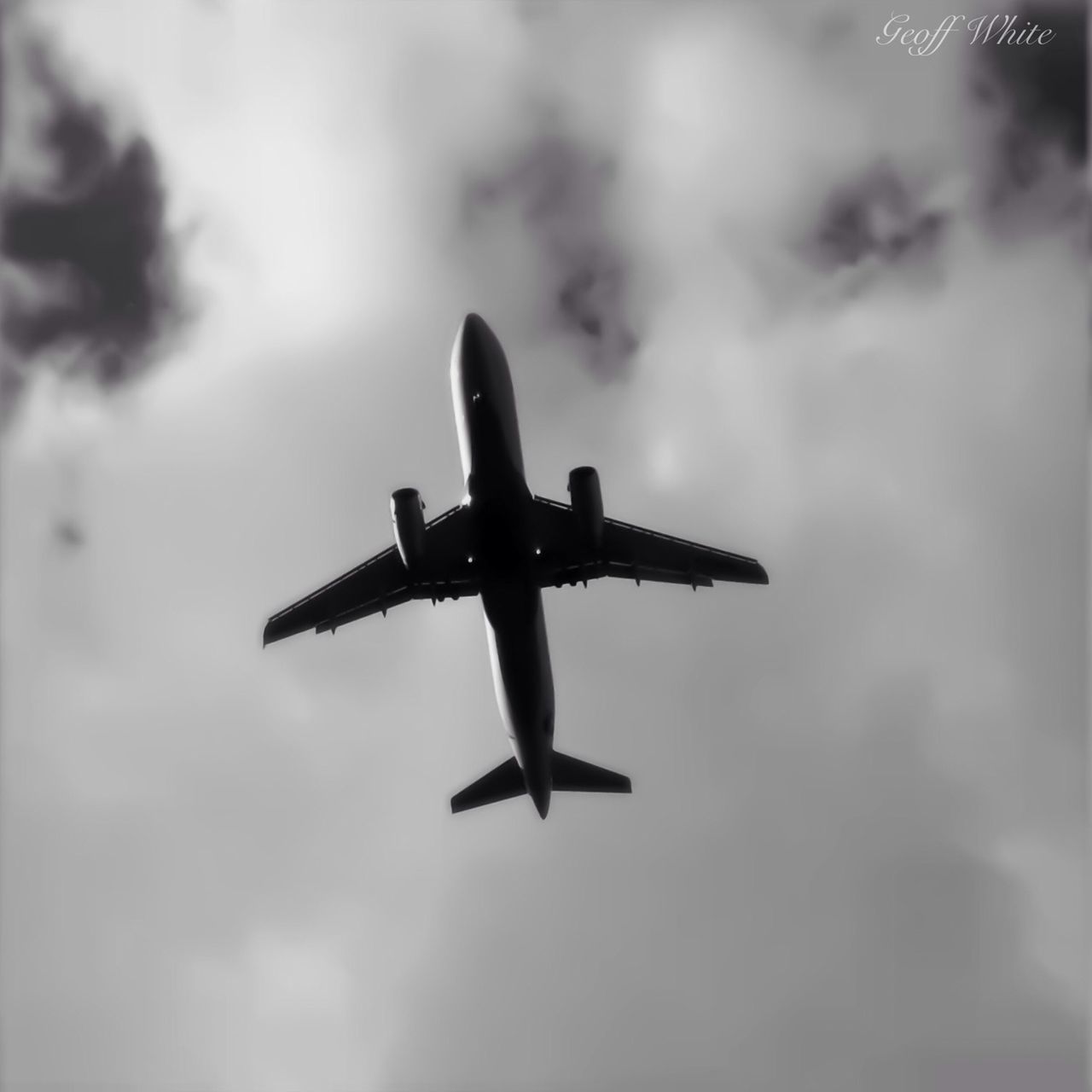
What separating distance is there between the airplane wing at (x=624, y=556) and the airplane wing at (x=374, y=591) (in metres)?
3.02

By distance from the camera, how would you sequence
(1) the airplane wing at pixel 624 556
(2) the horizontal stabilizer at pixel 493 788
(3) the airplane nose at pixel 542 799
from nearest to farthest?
(1) the airplane wing at pixel 624 556, (3) the airplane nose at pixel 542 799, (2) the horizontal stabilizer at pixel 493 788

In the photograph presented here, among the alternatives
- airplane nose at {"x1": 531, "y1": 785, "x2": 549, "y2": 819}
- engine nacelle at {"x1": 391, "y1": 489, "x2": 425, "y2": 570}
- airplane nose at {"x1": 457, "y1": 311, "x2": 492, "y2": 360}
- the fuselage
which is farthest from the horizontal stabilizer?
airplane nose at {"x1": 457, "y1": 311, "x2": 492, "y2": 360}

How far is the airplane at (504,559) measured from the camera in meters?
33.8

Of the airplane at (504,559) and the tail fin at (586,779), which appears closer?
the airplane at (504,559)

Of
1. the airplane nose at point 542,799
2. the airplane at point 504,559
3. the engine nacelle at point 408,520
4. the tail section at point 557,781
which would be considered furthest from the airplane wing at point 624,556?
the tail section at point 557,781

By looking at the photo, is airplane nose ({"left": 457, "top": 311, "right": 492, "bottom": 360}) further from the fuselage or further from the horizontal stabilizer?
the horizontal stabilizer

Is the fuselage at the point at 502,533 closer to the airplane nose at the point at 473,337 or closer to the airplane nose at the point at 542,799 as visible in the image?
the airplane nose at the point at 473,337

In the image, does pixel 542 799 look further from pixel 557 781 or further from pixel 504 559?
pixel 504 559

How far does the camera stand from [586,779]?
44.3m

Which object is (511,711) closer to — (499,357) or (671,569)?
(671,569)

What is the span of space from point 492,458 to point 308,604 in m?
9.99

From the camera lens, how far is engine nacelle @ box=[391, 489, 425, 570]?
33344 mm

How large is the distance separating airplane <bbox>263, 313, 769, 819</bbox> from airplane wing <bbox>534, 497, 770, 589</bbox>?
0.04 meters

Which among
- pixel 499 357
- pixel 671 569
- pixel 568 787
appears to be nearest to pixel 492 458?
pixel 499 357
